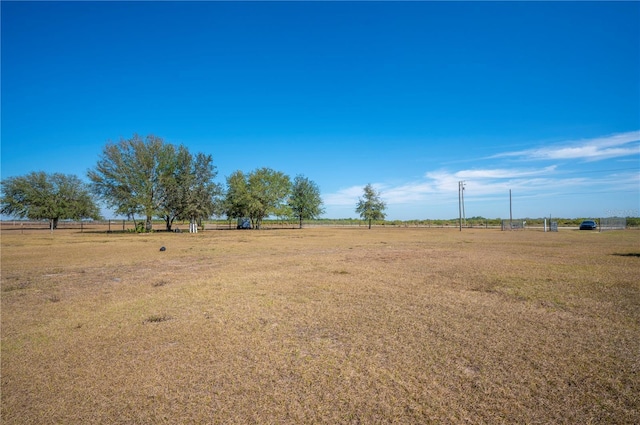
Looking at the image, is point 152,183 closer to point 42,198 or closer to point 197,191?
point 197,191

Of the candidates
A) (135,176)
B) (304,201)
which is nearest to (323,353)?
(135,176)

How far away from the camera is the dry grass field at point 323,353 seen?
10.2 feet

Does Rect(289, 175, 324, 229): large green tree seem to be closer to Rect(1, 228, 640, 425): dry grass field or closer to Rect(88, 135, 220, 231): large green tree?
Rect(88, 135, 220, 231): large green tree

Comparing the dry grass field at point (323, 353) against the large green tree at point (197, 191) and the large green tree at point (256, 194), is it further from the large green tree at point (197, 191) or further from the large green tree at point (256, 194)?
the large green tree at point (256, 194)

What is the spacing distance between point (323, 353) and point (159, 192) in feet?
157

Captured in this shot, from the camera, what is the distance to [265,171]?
205ft

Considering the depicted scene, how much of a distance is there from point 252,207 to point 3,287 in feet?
162

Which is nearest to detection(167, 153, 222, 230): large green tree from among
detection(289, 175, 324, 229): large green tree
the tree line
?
the tree line

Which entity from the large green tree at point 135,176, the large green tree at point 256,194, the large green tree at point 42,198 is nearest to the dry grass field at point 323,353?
the large green tree at point 135,176

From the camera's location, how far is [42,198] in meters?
57.8

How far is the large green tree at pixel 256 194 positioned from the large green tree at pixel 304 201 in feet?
27.0

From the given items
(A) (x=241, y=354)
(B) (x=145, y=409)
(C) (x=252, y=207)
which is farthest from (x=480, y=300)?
(C) (x=252, y=207)

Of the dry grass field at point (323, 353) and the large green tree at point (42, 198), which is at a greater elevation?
the large green tree at point (42, 198)

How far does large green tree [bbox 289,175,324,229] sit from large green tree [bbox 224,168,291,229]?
824 cm
